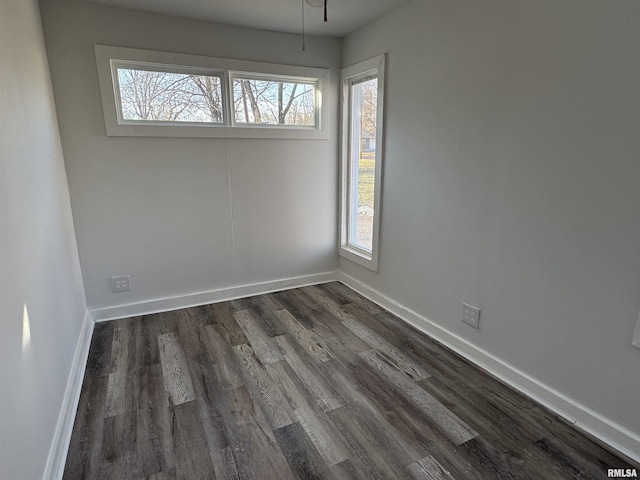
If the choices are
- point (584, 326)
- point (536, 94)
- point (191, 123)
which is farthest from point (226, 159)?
point (584, 326)

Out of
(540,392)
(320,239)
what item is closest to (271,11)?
(320,239)

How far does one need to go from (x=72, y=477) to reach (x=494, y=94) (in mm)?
2849

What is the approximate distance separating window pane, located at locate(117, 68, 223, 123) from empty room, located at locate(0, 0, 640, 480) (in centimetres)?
2

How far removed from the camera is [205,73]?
9.98 feet

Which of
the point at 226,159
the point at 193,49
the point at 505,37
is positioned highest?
the point at 193,49

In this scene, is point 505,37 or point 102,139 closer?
point 505,37

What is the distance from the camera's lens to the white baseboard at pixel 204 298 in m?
3.04

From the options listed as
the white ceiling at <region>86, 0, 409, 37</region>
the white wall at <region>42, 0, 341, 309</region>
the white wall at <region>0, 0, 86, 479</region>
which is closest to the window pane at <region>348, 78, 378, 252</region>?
the white wall at <region>42, 0, 341, 309</region>

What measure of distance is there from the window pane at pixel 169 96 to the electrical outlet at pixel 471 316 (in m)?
2.51

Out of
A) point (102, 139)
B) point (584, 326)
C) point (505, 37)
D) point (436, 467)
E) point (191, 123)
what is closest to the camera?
point (436, 467)

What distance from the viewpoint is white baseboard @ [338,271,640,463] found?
1.67 m

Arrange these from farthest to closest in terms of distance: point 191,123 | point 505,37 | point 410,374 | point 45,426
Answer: point 191,123
point 410,374
point 505,37
point 45,426

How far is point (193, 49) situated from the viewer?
292cm

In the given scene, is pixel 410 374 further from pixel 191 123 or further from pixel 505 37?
pixel 191 123
